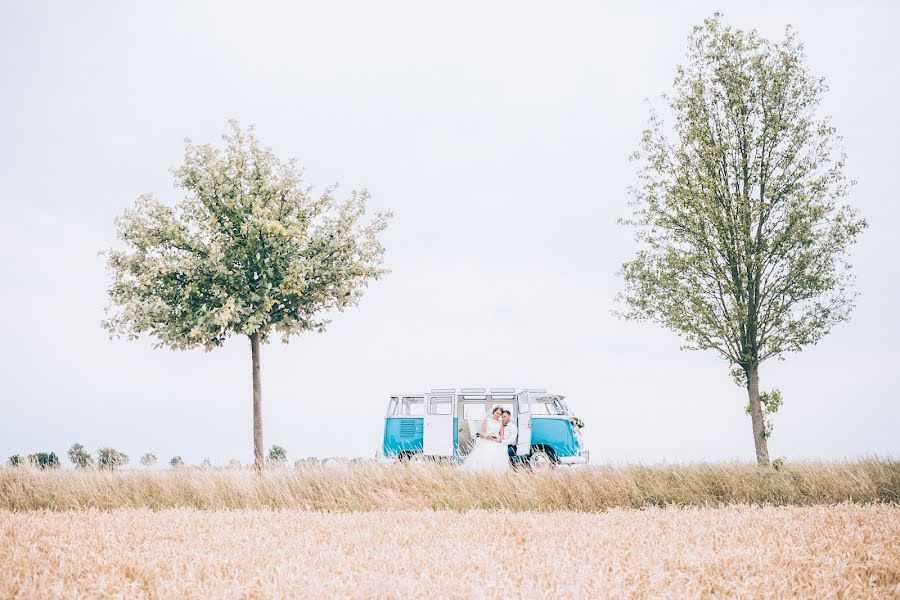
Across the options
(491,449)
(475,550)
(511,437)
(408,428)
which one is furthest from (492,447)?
(475,550)

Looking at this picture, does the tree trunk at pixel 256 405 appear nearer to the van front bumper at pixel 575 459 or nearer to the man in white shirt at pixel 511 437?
the man in white shirt at pixel 511 437

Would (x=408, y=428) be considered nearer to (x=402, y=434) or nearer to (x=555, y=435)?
(x=402, y=434)

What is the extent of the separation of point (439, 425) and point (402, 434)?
4.13 ft

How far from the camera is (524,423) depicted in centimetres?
1822

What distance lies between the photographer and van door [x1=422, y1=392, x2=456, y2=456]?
1841cm

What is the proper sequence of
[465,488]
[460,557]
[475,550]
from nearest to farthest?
[460,557] → [475,550] → [465,488]

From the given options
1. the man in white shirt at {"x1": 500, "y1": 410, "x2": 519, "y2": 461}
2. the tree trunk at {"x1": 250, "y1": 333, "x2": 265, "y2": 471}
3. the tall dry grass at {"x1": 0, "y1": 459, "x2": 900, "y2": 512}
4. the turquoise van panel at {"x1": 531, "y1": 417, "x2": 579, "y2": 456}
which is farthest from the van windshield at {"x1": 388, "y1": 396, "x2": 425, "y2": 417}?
the tall dry grass at {"x1": 0, "y1": 459, "x2": 900, "y2": 512}

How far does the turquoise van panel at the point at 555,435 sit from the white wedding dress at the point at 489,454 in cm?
339

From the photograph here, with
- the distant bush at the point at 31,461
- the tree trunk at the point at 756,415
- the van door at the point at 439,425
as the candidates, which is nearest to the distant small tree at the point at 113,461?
the distant bush at the point at 31,461

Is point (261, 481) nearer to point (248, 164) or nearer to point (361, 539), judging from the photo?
point (361, 539)

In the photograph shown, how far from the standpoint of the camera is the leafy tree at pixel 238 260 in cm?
1895

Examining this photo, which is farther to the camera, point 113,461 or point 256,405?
point 256,405

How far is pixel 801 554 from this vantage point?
17.7 feet

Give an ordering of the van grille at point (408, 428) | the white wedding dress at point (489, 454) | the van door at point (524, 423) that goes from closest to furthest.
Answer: the white wedding dress at point (489, 454)
the van door at point (524, 423)
the van grille at point (408, 428)
